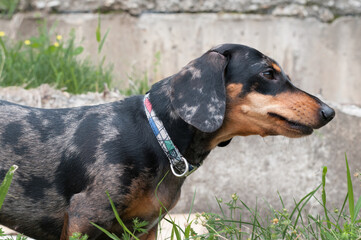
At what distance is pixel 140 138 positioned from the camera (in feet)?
10.2

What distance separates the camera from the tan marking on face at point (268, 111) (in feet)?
10.1

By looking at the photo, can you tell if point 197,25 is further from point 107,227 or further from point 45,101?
point 107,227

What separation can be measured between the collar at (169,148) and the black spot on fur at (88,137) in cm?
28

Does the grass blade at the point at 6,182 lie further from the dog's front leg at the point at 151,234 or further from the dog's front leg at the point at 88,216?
the dog's front leg at the point at 151,234

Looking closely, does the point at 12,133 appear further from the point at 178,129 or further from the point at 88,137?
the point at 178,129

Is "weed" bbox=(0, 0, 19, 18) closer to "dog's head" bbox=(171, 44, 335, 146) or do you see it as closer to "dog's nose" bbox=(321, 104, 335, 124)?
"dog's head" bbox=(171, 44, 335, 146)

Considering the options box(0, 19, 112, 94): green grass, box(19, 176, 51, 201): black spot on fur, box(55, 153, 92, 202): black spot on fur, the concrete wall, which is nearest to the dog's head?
box(55, 153, 92, 202): black spot on fur

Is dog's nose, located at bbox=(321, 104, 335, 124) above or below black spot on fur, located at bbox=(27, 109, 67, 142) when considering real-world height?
above

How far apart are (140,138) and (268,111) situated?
2.12 feet

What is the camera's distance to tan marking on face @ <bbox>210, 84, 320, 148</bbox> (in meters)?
3.08

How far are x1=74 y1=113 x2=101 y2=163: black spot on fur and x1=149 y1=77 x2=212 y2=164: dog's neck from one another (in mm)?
317

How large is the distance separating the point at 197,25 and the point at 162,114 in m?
3.41

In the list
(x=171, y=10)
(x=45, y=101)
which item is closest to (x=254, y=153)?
(x=45, y=101)

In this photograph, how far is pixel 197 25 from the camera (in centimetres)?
643
